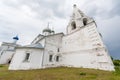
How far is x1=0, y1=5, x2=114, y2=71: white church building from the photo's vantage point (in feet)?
55.0

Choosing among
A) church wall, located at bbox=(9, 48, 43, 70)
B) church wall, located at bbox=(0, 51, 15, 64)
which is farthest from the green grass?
church wall, located at bbox=(0, 51, 15, 64)

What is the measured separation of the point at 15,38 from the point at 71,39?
35.8 metres

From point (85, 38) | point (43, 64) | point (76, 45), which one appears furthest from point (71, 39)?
point (43, 64)

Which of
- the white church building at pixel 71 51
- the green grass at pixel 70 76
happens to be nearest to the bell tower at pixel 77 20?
the white church building at pixel 71 51

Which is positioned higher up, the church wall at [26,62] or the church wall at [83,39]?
the church wall at [83,39]

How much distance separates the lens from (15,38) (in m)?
49.3

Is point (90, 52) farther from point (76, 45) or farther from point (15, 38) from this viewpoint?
point (15, 38)

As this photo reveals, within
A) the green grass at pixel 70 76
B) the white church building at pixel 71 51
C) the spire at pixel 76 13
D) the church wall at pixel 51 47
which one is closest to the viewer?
the green grass at pixel 70 76

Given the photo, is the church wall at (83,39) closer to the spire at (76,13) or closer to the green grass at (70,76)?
the spire at (76,13)

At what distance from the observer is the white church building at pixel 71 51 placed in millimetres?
16750

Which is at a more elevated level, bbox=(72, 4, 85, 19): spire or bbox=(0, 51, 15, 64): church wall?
bbox=(72, 4, 85, 19): spire

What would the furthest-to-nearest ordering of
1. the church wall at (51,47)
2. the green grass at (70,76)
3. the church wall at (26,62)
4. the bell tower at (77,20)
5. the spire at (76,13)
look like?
the spire at (76,13), the bell tower at (77,20), the church wall at (51,47), the church wall at (26,62), the green grass at (70,76)

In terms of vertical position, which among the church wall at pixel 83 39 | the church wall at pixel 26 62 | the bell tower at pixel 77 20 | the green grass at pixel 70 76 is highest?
the bell tower at pixel 77 20

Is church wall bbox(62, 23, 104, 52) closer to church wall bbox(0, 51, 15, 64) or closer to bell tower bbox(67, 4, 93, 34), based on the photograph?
bell tower bbox(67, 4, 93, 34)
